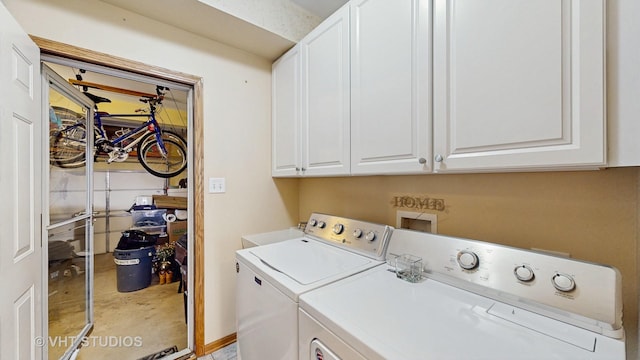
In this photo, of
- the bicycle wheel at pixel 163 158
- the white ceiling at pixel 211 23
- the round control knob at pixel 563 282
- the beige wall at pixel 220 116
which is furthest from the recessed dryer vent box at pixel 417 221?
the bicycle wheel at pixel 163 158

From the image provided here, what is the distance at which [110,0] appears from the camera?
4.65ft

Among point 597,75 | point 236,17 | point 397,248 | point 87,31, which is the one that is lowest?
point 397,248

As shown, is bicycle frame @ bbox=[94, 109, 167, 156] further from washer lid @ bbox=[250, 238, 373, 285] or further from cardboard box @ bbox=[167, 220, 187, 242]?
washer lid @ bbox=[250, 238, 373, 285]

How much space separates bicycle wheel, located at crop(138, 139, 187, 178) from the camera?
336 cm

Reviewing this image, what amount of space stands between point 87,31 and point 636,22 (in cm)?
233

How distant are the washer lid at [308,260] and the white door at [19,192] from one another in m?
0.99

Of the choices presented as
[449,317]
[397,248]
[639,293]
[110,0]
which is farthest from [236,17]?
[639,293]

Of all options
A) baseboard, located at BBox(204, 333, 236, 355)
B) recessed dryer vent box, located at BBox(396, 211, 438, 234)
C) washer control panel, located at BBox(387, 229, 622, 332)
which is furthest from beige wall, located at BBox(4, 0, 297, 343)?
washer control panel, located at BBox(387, 229, 622, 332)

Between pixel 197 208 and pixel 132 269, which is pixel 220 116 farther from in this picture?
pixel 132 269

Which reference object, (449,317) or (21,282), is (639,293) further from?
(21,282)

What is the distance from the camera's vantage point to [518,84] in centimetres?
82

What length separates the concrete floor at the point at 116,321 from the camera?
6.07ft

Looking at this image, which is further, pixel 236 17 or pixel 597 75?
pixel 236 17

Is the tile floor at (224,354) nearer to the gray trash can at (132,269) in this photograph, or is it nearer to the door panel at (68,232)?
the door panel at (68,232)
